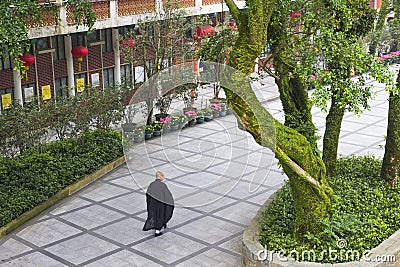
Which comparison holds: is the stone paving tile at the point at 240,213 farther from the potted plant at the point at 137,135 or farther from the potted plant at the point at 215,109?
the potted plant at the point at 215,109

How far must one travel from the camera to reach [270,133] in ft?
27.8

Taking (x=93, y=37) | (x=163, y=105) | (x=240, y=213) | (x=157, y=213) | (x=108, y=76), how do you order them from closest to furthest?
1. (x=157, y=213)
2. (x=240, y=213)
3. (x=163, y=105)
4. (x=93, y=37)
5. (x=108, y=76)

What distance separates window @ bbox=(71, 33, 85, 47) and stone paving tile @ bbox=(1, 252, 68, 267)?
10482mm

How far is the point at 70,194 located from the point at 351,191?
19.8 ft

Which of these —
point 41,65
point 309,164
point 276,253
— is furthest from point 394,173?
point 41,65

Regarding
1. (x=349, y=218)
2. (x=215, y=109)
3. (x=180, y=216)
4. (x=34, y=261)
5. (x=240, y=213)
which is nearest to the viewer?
(x=349, y=218)

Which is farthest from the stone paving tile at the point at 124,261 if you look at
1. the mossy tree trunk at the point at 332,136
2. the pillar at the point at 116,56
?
the pillar at the point at 116,56

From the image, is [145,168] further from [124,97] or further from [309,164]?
[124,97]

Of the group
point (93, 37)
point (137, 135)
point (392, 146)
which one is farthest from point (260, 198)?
point (93, 37)

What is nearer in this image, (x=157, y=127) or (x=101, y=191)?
(x=101, y=191)

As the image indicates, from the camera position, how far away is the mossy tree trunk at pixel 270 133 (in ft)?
26.5

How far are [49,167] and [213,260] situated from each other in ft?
16.6

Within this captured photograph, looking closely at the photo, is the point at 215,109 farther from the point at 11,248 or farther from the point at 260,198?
the point at 11,248

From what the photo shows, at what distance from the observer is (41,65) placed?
18.5 m
